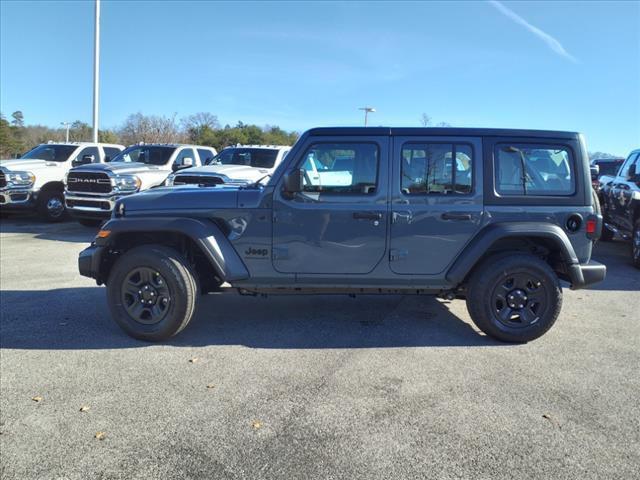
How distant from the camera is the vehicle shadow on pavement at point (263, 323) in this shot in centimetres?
479

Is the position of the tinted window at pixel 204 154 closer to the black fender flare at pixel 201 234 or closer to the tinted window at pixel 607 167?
the black fender flare at pixel 201 234

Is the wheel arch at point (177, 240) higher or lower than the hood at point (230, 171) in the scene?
lower

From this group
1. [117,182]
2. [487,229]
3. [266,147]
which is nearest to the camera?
[487,229]

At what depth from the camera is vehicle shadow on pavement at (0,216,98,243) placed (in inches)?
434

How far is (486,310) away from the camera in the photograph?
15.4 feet

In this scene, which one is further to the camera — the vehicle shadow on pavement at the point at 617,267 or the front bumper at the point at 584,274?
the vehicle shadow on pavement at the point at 617,267

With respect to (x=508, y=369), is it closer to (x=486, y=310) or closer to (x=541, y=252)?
(x=486, y=310)

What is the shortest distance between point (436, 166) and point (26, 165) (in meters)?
11.8

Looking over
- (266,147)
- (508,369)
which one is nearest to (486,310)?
(508,369)

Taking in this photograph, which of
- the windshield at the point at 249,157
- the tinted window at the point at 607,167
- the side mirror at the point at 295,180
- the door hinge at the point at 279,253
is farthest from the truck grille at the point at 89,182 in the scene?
the tinted window at the point at 607,167

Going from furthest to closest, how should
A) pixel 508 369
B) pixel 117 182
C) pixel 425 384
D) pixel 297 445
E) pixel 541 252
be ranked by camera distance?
pixel 117 182
pixel 541 252
pixel 508 369
pixel 425 384
pixel 297 445

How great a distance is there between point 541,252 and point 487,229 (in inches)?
30.2

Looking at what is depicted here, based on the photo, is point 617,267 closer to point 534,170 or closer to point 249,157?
point 534,170

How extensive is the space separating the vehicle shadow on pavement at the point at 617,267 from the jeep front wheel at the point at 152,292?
5.66 metres
